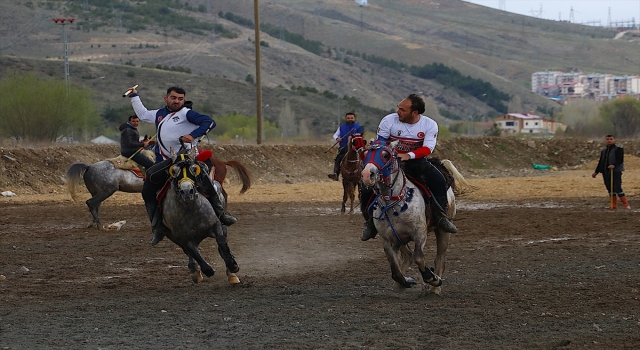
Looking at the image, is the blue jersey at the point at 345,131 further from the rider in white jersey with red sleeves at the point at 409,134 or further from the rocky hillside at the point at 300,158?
the rocky hillside at the point at 300,158

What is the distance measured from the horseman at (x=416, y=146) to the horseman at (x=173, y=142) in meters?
1.96

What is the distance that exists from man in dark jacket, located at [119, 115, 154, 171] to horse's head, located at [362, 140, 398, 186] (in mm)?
10262

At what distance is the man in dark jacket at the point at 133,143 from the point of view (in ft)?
65.8

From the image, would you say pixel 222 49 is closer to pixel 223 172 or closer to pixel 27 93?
pixel 27 93

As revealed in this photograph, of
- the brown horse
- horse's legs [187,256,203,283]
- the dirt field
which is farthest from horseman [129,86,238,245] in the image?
the dirt field

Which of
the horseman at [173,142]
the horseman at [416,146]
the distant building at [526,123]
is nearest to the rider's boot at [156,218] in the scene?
the horseman at [173,142]

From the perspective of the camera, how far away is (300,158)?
141ft

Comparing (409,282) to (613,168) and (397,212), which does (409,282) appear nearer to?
(397,212)

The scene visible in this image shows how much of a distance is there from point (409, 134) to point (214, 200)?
2.64 m

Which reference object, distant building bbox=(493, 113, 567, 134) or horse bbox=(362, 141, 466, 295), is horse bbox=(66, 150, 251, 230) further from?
distant building bbox=(493, 113, 567, 134)

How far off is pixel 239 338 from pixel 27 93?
42.3 m

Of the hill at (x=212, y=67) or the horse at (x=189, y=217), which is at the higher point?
the hill at (x=212, y=67)

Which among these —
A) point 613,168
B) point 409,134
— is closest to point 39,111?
point 613,168

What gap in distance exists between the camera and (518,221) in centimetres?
1978
